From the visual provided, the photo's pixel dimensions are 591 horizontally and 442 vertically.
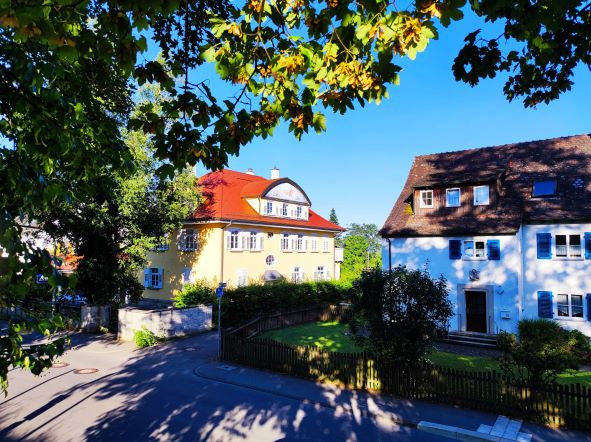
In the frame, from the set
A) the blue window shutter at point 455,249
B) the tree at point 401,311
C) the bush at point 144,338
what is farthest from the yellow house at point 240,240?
the tree at point 401,311

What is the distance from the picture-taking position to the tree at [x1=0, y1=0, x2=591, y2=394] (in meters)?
3.03

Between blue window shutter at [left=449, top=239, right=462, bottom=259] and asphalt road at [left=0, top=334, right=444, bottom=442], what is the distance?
12.7 metres

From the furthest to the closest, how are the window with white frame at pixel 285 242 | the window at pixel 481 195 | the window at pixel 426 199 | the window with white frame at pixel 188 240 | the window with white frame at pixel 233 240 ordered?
1. the window with white frame at pixel 285 242
2. the window with white frame at pixel 188 240
3. the window with white frame at pixel 233 240
4. the window at pixel 426 199
5. the window at pixel 481 195

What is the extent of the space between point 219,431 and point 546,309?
17.8 metres

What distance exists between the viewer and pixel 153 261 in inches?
1328

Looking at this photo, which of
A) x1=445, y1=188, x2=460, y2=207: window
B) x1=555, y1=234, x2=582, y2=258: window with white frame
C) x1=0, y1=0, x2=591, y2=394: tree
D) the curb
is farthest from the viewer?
x1=445, y1=188, x2=460, y2=207: window

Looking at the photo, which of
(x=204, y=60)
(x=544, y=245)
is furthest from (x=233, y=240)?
(x=204, y=60)

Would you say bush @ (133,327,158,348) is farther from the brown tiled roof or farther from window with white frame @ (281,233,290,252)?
window with white frame @ (281,233,290,252)

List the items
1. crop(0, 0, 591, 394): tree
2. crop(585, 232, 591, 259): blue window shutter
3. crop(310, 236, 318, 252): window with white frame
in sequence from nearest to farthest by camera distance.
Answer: crop(0, 0, 591, 394): tree, crop(585, 232, 591, 259): blue window shutter, crop(310, 236, 318, 252): window with white frame

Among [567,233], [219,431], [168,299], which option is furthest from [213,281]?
[567,233]

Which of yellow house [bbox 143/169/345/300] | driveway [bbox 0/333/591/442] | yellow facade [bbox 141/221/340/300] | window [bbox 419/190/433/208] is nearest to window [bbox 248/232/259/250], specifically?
yellow house [bbox 143/169/345/300]

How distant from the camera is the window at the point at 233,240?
30.5m

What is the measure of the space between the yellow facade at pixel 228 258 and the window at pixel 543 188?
1940cm

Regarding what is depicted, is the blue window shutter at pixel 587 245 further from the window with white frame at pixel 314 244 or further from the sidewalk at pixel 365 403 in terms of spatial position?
the window with white frame at pixel 314 244
